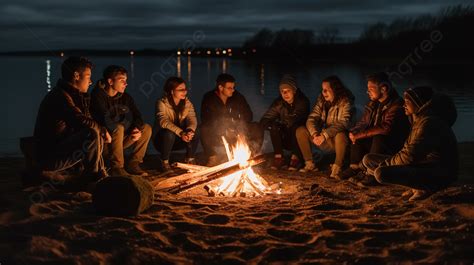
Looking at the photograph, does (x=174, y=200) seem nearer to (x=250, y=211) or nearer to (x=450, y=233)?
(x=250, y=211)

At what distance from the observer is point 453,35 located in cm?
5662

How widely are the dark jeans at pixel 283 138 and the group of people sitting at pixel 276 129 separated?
0.02m

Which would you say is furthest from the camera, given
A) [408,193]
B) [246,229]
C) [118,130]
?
[118,130]

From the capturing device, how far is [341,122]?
6742 mm

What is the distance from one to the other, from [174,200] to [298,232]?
1655 mm

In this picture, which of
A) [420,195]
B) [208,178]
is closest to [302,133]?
[208,178]

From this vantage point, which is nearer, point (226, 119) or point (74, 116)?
point (74, 116)

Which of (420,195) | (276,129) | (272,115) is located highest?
(272,115)

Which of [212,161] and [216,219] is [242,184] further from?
[212,161]

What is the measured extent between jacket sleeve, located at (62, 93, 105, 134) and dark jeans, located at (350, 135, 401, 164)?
3.47 meters

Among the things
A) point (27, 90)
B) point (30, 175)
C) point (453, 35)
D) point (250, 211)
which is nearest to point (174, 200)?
point (250, 211)

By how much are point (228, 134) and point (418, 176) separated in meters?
3.24

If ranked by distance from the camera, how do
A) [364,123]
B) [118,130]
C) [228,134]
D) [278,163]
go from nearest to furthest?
1. [118,130]
2. [364,123]
3. [278,163]
4. [228,134]

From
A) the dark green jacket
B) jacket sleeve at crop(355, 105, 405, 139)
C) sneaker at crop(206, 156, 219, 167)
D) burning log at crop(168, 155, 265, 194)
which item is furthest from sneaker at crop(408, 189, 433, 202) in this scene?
sneaker at crop(206, 156, 219, 167)
